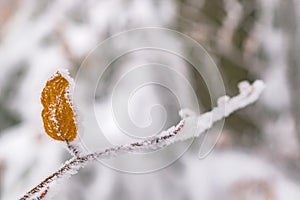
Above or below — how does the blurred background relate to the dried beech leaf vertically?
above

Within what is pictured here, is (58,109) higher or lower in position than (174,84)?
lower

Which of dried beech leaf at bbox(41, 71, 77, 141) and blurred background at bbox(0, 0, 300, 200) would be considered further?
blurred background at bbox(0, 0, 300, 200)

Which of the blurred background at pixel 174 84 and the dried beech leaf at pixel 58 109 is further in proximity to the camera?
the blurred background at pixel 174 84

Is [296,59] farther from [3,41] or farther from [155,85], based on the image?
[3,41]

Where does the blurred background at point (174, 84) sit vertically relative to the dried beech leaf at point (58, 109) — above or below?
above

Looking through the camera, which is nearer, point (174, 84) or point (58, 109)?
point (58, 109)
